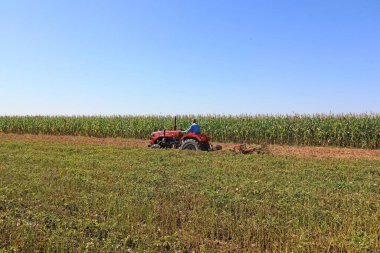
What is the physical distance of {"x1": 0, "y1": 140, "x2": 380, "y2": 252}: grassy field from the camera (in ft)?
17.2

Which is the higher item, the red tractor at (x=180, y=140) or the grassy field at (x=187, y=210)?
the red tractor at (x=180, y=140)

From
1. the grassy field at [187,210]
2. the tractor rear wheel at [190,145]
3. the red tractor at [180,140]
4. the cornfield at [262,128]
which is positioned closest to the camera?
the grassy field at [187,210]

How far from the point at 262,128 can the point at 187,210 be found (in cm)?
1952

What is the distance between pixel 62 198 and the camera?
24.4ft

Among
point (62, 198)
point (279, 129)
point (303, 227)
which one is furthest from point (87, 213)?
point (279, 129)

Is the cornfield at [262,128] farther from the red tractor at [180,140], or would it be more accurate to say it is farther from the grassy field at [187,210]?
the grassy field at [187,210]

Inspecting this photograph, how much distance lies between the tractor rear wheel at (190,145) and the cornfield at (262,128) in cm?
1058

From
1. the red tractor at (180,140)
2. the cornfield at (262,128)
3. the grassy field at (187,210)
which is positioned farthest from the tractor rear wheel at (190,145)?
the cornfield at (262,128)

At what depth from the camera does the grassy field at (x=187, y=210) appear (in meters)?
5.25

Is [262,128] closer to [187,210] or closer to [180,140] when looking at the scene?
[180,140]

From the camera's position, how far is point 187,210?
681cm

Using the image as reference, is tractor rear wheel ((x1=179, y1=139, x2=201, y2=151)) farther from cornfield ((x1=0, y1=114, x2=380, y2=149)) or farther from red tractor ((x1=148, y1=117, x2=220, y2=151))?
cornfield ((x1=0, y1=114, x2=380, y2=149))

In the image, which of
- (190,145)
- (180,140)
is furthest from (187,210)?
(180,140)

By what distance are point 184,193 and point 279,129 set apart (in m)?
18.3
